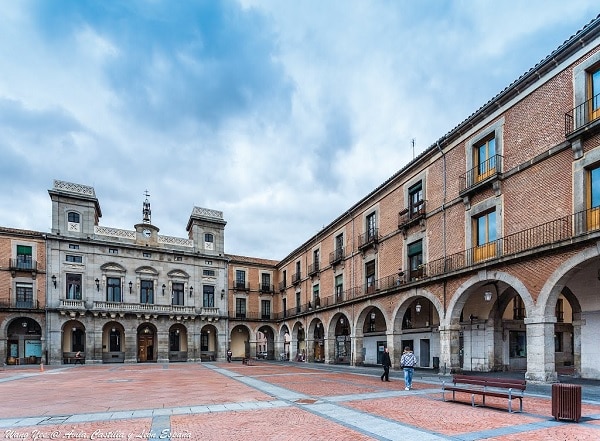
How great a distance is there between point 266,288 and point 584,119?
35.6 metres

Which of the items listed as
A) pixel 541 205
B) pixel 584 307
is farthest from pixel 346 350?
pixel 541 205

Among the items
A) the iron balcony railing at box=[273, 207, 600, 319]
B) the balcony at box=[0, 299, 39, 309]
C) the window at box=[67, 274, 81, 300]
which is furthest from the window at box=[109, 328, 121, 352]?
the iron balcony railing at box=[273, 207, 600, 319]

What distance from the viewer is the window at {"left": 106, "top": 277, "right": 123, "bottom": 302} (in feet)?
119

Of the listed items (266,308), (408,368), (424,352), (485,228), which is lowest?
(266,308)

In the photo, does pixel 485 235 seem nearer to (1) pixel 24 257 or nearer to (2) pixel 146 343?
(2) pixel 146 343

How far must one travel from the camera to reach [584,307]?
15.2 meters

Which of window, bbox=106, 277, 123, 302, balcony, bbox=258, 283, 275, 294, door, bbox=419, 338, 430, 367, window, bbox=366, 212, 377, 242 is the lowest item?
door, bbox=419, 338, 430, 367

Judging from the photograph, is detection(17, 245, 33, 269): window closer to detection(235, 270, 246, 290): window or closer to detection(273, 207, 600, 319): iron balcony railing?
detection(235, 270, 246, 290): window

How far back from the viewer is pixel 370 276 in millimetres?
25406

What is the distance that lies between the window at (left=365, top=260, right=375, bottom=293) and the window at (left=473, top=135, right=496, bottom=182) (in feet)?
31.4

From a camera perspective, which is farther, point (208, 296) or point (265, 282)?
point (265, 282)

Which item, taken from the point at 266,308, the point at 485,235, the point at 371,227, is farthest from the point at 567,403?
the point at 266,308

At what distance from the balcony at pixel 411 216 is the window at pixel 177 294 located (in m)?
25.0

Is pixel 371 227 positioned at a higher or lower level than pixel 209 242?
higher
